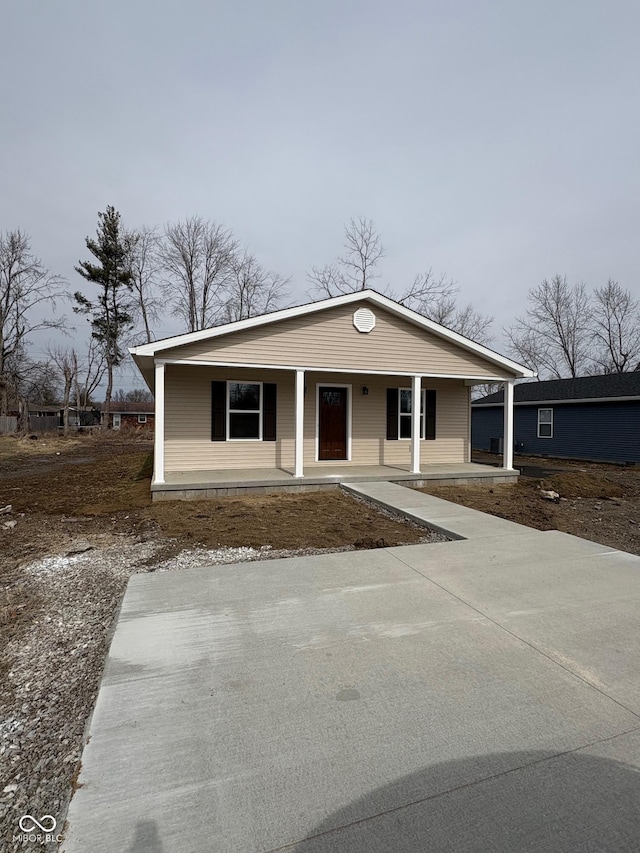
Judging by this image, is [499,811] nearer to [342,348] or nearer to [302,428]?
[302,428]

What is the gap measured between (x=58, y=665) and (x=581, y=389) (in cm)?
1898

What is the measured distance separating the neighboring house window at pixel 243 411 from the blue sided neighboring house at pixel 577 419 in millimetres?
11491

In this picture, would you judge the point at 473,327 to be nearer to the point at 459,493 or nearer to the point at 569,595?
the point at 459,493

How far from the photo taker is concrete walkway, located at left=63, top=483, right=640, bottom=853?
5.14 feet

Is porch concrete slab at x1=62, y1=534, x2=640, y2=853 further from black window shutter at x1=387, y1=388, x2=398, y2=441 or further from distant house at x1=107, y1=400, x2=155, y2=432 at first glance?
distant house at x1=107, y1=400, x2=155, y2=432

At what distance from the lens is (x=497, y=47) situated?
28.9ft

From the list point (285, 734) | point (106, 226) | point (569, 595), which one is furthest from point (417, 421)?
point (106, 226)

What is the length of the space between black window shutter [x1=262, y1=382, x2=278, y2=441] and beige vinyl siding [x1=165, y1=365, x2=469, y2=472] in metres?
0.12

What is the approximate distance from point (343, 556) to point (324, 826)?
3.14 meters

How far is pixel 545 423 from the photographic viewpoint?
60.6 feet

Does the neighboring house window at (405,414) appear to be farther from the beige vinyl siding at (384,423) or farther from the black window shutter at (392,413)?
the beige vinyl siding at (384,423)

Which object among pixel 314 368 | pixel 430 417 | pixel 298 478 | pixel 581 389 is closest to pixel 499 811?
pixel 298 478

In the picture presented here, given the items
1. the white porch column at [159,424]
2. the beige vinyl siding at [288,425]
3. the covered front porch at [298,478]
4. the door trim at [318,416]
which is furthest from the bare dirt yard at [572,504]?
the white porch column at [159,424]

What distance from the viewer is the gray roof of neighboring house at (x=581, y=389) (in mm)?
15883
